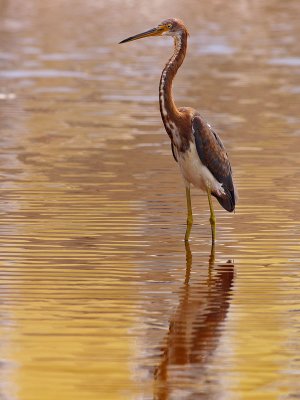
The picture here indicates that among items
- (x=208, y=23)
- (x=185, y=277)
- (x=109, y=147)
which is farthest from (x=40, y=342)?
(x=208, y=23)

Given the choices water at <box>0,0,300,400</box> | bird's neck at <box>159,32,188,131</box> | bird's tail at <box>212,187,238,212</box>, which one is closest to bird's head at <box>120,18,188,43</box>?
bird's neck at <box>159,32,188,131</box>

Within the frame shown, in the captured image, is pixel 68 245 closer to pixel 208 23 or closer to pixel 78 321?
pixel 78 321

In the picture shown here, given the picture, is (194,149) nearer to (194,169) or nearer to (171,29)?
(194,169)

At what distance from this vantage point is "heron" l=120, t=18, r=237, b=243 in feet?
42.7

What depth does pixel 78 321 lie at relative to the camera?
10172 millimetres

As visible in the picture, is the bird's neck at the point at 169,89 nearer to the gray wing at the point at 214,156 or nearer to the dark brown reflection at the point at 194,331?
the gray wing at the point at 214,156

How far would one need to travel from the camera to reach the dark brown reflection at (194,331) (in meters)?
8.74

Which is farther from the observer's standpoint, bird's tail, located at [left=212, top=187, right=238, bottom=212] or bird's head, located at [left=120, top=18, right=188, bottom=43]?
bird's head, located at [left=120, top=18, right=188, bottom=43]

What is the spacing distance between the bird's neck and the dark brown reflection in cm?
128

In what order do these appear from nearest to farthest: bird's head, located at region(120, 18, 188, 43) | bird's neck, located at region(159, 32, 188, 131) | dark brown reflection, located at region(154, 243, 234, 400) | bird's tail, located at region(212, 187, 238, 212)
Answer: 1. dark brown reflection, located at region(154, 243, 234, 400)
2. bird's neck, located at region(159, 32, 188, 131)
3. bird's tail, located at region(212, 187, 238, 212)
4. bird's head, located at region(120, 18, 188, 43)

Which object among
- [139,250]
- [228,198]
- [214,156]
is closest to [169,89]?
[214,156]

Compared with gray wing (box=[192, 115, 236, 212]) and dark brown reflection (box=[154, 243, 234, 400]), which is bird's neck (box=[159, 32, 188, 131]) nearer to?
gray wing (box=[192, 115, 236, 212])

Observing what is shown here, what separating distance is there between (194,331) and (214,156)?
3475mm

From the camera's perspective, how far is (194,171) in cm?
1312
